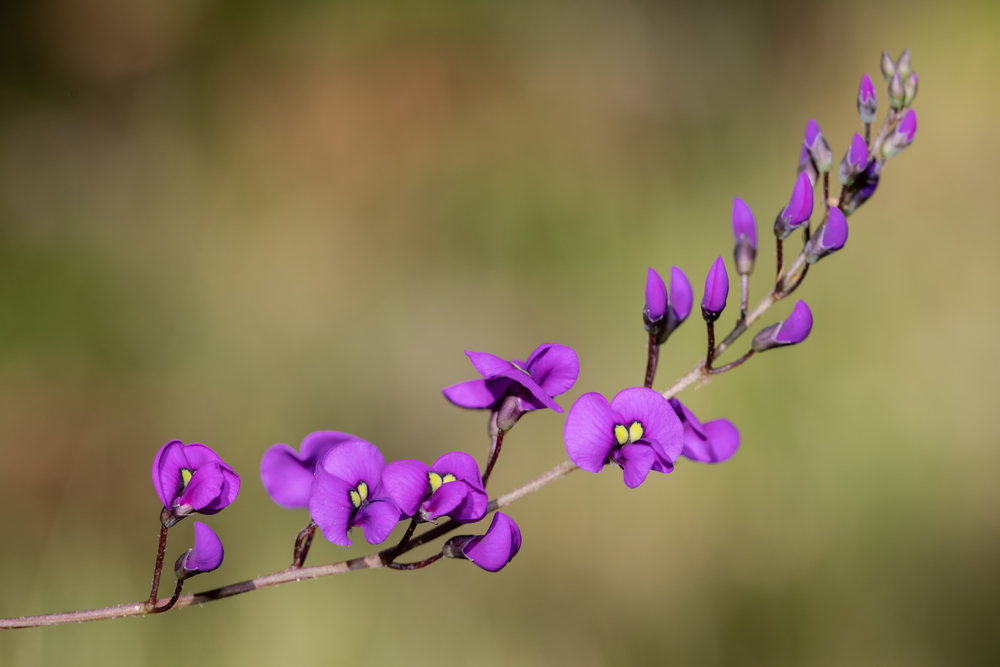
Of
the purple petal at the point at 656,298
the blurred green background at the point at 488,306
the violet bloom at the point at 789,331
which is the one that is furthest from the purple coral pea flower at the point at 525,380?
the blurred green background at the point at 488,306

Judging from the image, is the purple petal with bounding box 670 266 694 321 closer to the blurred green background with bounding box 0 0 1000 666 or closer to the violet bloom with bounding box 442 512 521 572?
the violet bloom with bounding box 442 512 521 572

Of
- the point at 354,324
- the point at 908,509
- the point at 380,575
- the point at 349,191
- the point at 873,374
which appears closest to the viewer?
the point at 380,575

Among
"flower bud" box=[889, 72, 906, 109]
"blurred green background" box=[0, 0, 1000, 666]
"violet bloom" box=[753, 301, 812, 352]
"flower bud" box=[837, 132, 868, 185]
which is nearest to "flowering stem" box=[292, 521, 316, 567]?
"violet bloom" box=[753, 301, 812, 352]

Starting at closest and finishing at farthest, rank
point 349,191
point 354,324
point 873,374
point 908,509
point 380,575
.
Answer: point 380,575 → point 908,509 → point 873,374 → point 354,324 → point 349,191

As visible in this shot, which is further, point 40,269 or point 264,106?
point 264,106

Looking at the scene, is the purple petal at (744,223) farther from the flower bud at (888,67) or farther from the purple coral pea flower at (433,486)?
the purple coral pea flower at (433,486)

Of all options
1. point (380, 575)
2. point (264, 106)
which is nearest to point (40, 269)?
point (264, 106)

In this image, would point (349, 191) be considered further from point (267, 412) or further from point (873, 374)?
point (873, 374)
